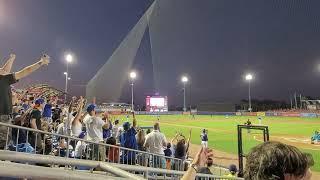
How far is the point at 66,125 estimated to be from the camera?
35.4 feet

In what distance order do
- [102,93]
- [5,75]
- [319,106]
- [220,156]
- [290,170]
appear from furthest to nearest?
[319,106] → [102,93] → [220,156] → [5,75] → [290,170]

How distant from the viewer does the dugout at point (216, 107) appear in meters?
119

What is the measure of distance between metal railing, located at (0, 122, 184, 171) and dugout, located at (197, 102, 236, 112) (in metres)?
110

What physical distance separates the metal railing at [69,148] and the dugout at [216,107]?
110 meters

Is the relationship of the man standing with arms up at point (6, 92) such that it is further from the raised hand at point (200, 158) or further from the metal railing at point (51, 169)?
the raised hand at point (200, 158)

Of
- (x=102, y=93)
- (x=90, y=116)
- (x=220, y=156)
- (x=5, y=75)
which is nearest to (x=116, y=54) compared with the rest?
(x=102, y=93)

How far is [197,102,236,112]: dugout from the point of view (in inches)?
4690

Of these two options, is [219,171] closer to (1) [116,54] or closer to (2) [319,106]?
(1) [116,54]

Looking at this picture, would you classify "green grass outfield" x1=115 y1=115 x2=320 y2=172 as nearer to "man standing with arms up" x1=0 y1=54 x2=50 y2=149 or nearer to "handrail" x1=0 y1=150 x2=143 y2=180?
"man standing with arms up" x1=0 y1=54 x2=50 y2=149

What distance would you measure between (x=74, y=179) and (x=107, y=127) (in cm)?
1028

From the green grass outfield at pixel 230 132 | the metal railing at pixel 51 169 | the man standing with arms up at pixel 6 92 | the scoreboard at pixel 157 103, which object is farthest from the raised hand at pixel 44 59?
the scoreboard at pixel 157 103

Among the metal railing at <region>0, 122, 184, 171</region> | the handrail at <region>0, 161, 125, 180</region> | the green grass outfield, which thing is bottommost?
the green grass outfield

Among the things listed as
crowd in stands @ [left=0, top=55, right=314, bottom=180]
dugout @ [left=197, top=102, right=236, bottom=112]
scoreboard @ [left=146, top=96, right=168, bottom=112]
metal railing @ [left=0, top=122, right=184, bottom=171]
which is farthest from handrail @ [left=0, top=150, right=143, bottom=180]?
dugout @ [left=197, top=102, right=236, bottom=112]

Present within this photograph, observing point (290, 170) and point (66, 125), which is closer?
point (290, 170)
